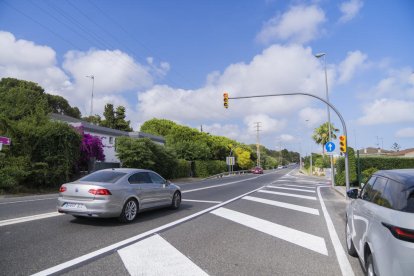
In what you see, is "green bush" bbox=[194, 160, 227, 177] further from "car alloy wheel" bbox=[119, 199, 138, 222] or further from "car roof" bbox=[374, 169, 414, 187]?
"car roof" bbox=[374, 169, 414, 187]

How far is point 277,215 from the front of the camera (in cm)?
1109

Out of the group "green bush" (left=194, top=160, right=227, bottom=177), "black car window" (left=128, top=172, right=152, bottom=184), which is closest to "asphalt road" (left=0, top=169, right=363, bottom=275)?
"black car window" (left=128, top=172, right=152, bottom=184)

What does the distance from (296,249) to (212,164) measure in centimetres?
5401

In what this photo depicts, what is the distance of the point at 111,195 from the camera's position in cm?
870

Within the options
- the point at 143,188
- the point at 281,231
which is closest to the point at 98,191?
the point at 143,188

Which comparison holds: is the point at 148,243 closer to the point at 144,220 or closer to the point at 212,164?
the point at 144,220

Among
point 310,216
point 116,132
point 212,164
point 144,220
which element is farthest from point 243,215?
point 212,164

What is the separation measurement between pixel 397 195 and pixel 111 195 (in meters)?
6.46

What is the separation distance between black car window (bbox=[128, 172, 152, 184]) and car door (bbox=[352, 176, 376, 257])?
5.89m

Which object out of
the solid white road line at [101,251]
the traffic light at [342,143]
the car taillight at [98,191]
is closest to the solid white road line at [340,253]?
the solid white road line at [101,251]

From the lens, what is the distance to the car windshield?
929 centimetres

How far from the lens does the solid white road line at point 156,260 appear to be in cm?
521

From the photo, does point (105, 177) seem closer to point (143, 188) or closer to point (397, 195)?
point (143, 188)

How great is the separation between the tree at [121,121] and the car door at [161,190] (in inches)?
2345
